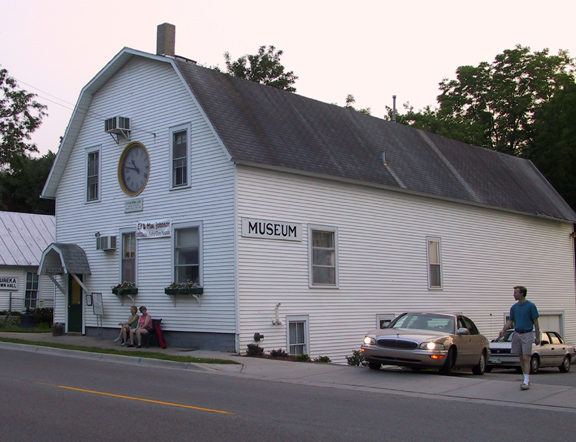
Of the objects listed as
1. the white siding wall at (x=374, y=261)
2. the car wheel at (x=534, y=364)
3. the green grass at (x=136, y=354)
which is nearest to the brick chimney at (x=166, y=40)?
the white siding wall at (x=374, y=261)

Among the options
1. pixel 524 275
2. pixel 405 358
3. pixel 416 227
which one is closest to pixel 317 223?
pixel 416 227

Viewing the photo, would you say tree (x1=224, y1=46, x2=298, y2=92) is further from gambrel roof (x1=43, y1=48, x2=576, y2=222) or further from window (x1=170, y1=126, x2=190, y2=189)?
window (x1=170, y1=126, x2=190, y2=189)

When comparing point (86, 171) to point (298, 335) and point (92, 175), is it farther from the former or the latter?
point (298, 335)

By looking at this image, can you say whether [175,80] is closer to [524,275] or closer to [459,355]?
[459,355]

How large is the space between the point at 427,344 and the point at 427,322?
1.39 m

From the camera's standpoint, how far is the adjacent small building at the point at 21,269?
31312mm

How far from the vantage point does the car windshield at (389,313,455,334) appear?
15.0 metres

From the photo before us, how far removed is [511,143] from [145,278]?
3306 centimetres

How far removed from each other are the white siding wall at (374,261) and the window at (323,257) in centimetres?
27

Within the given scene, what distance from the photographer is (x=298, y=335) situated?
63.0 feet

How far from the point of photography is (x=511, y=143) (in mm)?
45906

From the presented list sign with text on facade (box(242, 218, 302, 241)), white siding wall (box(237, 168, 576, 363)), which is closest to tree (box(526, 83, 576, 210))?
white siding wall (box(237, 168, 576, 363))

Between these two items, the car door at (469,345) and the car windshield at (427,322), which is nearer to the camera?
the car door at (469,345)

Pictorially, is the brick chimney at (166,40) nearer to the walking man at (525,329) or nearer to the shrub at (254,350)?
the shrub at (254,350)
